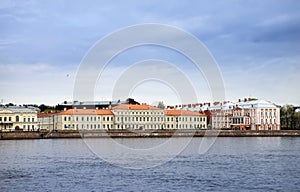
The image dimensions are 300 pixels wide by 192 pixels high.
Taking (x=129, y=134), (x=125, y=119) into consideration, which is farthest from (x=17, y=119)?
(x=129, y=134)

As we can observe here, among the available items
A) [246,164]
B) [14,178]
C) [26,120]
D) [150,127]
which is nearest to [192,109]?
[150,127]

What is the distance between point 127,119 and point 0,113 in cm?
2585

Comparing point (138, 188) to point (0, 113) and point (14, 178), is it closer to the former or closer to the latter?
point (14, 178)

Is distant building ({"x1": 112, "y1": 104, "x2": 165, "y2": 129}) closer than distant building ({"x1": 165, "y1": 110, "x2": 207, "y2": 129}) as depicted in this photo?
Yes

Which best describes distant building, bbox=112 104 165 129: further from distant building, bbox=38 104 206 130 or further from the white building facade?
the white building facade

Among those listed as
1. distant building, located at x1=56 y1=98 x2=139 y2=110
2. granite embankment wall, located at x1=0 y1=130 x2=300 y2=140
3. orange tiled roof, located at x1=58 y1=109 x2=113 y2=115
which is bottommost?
granite embankment wall, located at x1=0 y1=130 x2=300 y2=140

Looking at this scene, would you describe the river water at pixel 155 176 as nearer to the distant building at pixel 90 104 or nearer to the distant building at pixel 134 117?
the distant building at pixel 134 117

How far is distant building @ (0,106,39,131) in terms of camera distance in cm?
9131

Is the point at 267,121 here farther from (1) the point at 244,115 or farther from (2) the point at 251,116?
(1) the point at 244,115

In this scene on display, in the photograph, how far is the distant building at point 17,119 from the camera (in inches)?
3595

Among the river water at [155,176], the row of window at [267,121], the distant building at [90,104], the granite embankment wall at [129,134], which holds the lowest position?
the river water at [155,176]

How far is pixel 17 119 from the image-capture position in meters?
92.2

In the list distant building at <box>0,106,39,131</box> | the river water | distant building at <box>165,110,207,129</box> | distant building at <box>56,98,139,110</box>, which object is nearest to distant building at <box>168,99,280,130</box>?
distant building at <box>165,110,207,129</box>

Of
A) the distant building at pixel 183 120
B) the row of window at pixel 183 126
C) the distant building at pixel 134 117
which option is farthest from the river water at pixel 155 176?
the distant building at pixel 183 120
